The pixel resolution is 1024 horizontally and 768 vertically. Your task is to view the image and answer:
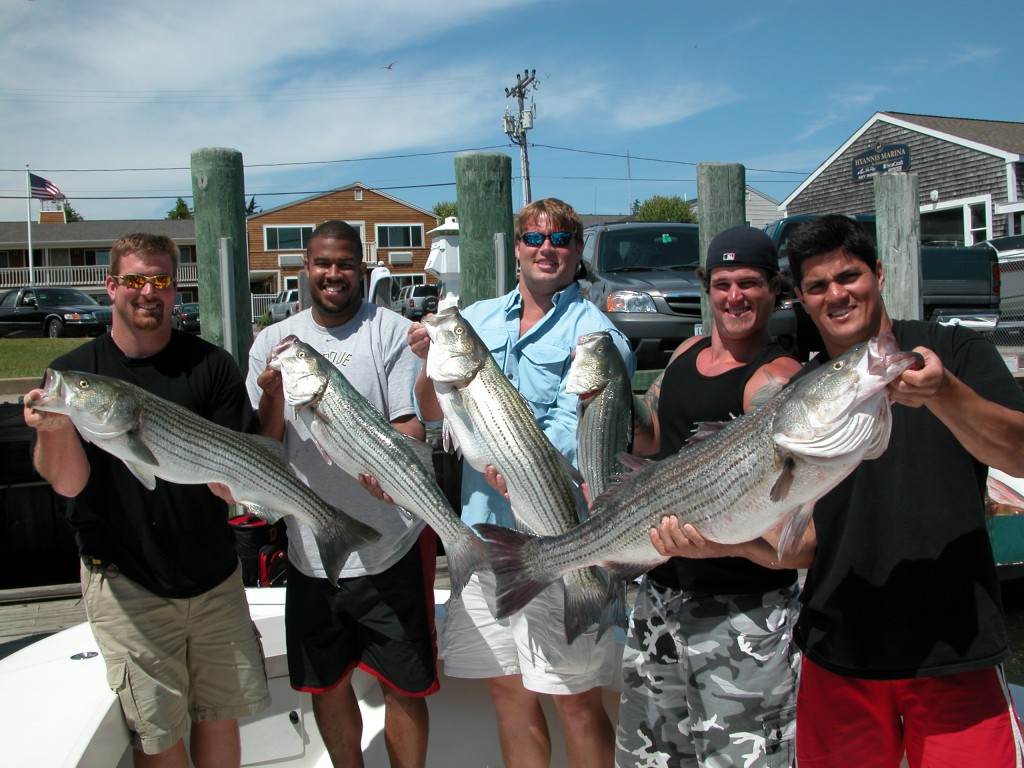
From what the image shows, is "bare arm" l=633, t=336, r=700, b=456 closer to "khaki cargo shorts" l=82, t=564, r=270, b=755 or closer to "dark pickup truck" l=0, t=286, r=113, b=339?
"khaki cargo shorts" l=82, t=564, r=270, b=755

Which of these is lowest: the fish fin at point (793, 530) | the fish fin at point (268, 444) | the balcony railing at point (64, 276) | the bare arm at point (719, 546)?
the bare arm at point (719, 546)

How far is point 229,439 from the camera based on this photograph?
10.5 feet

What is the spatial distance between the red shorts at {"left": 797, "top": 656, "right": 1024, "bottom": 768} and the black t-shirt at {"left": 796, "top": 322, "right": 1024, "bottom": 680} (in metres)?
0.08

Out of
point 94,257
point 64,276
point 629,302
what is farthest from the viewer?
point 94,257

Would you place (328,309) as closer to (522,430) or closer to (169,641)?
(522,430)

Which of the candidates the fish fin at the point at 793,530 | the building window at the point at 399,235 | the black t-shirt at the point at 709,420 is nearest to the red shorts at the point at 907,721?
the black t-shirt at the point at 709,420

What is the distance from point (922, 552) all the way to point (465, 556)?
1578 millimetres

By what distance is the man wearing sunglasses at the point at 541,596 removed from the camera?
3.32 meters

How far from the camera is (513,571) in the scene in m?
2.86

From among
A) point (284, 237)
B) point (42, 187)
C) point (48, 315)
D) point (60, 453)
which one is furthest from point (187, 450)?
point (284, 237)

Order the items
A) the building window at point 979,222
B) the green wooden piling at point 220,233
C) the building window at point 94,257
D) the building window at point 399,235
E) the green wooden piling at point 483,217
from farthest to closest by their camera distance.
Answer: the building window at point 94,257, the building window at point 399,235, the building window at point 979,222, the green wooden piling at point 483,217, the green wooden piling at point 220,233

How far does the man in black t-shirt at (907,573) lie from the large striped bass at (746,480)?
28 cm

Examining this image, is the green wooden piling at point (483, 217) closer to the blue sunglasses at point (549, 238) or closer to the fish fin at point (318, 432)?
the blue sunglasses at point (549, 238)

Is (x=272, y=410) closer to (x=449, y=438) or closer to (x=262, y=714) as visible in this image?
(x=449, y=438)
